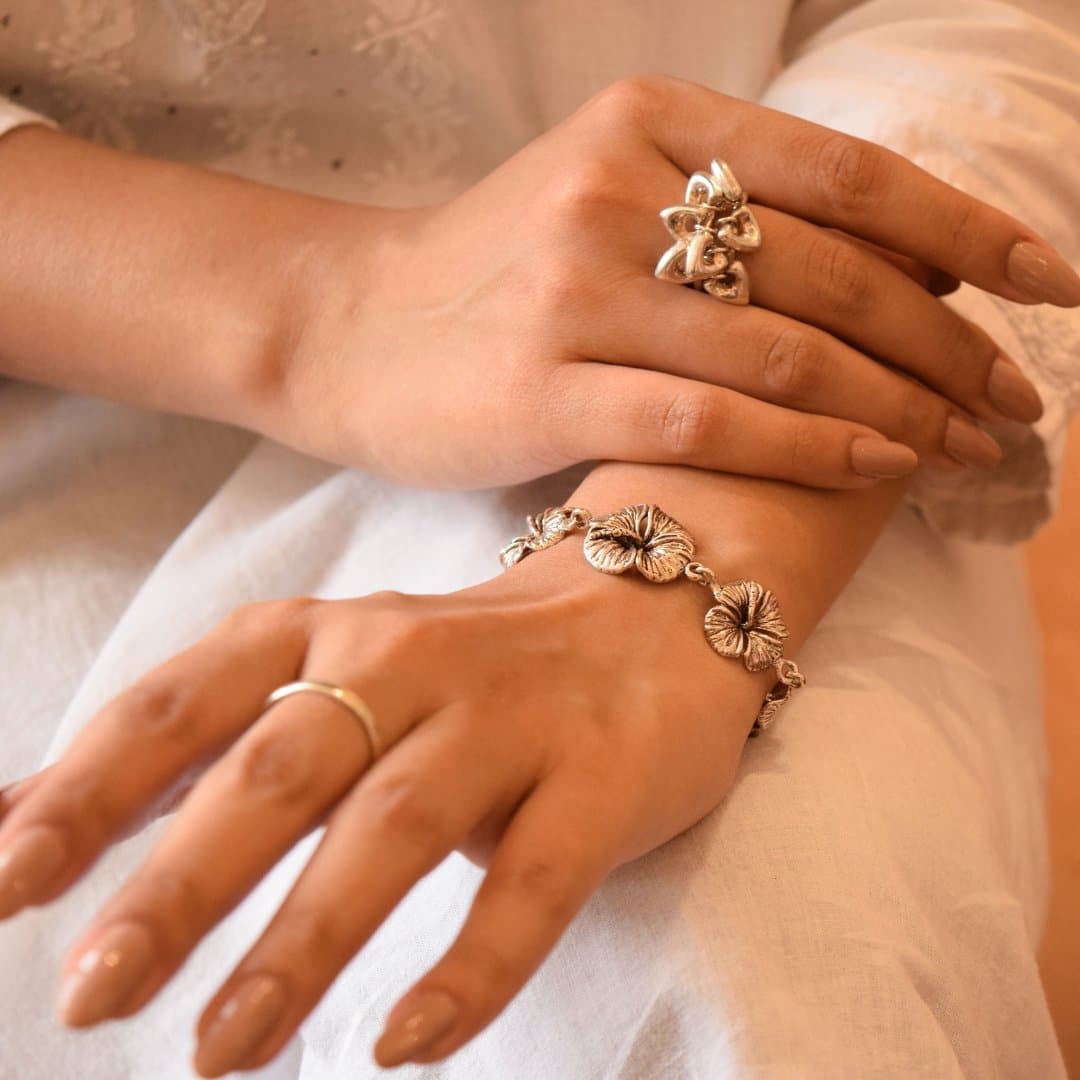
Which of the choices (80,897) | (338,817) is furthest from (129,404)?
(338,817)

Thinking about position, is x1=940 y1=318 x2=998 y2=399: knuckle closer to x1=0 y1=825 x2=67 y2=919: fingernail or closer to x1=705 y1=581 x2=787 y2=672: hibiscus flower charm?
x1=705 y1=581 x2=787 y2=672: hibiscus flower charm

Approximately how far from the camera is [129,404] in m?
0.71

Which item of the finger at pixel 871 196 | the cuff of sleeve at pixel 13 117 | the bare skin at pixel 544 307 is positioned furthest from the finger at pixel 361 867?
the cuff of sleeve at pixel 13 117

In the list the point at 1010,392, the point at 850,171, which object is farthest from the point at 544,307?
the point at 1010,392

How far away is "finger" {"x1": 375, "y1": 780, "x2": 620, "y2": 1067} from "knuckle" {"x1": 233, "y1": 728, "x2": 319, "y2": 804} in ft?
0.22

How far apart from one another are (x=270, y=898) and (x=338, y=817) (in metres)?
0.22

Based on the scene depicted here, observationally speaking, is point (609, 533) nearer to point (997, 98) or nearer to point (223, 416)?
point (223, 416)

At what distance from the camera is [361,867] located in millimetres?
334

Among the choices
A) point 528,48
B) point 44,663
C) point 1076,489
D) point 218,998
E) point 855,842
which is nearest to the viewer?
point 218,998

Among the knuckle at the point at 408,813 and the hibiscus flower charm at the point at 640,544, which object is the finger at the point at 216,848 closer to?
the knuckle at the point at 408,813

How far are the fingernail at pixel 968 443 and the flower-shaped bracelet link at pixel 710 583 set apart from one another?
0.17 meters

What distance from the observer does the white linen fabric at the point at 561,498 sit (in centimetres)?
44

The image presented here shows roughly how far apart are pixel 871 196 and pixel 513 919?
15.6 inches

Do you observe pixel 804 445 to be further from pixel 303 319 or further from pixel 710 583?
pixel 303 319
